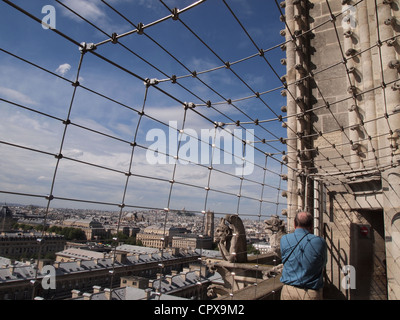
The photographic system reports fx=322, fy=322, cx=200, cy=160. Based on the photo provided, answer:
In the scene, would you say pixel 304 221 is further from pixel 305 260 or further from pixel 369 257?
pixel 369 257

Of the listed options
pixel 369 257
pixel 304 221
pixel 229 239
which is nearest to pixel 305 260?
pixel 304 221

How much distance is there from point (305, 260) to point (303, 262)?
17 mm

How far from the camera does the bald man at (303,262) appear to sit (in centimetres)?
157

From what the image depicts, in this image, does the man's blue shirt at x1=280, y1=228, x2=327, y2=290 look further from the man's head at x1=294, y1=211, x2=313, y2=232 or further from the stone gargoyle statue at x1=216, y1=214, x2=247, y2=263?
the stone gargoyle statue at x1=216, y1=214, x2=247, y2=263

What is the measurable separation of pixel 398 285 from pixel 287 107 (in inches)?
99.7

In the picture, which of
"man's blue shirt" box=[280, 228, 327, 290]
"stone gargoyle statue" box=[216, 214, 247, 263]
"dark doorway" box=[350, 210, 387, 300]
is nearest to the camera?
"man's blue shirt" box=[280, 228, 327, 290]

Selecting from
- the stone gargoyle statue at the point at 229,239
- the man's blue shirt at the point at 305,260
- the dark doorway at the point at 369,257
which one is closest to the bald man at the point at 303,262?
the man's blue shirt at the point at 305,260

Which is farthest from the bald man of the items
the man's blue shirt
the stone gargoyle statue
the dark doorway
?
the dark doorway

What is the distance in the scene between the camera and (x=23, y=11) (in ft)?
4.17

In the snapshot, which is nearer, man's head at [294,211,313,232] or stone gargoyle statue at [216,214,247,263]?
man's head at [294,211,313,232]

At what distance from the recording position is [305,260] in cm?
157

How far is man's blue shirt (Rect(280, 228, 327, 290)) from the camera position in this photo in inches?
61.6
